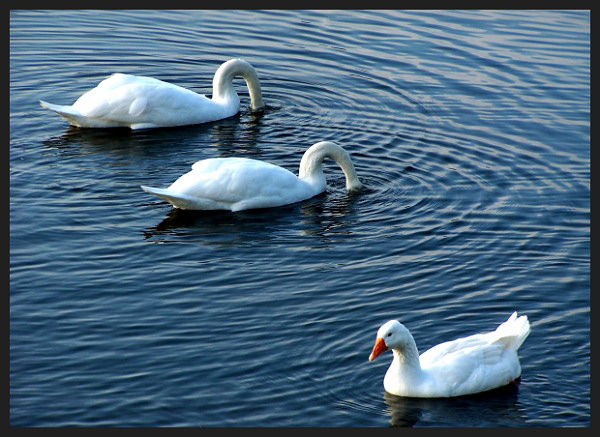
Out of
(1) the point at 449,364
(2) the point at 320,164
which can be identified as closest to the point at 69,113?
(2) the point at 320,164

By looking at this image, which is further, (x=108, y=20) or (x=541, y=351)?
(x=108, y=20)

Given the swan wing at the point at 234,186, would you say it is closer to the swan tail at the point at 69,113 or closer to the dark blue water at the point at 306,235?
the dark blue water at the point at 306,235

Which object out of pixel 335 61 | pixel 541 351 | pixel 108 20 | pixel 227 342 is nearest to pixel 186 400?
pixel 227 342

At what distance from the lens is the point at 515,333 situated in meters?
10.7

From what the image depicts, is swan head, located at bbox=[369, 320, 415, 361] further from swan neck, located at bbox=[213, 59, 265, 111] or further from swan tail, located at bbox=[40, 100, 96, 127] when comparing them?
swan neck, located at bbox=[213, 59, 265, 111]

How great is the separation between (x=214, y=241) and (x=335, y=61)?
29.3ft

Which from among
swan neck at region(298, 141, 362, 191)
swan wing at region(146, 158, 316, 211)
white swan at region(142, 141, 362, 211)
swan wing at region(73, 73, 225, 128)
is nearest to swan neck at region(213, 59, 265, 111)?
swan wing at region(73, 73, 225, 128)

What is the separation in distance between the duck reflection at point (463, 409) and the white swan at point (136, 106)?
9.23m

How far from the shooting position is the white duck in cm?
1037

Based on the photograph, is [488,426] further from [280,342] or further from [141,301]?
[141,301]

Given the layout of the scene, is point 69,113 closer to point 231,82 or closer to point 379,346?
point 231,82

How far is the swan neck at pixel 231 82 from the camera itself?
763 inches

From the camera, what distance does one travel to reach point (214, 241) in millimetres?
13891

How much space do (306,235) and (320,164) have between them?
191cm
